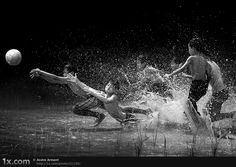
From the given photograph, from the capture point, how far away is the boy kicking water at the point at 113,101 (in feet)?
19.3

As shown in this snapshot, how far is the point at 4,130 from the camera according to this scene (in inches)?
231

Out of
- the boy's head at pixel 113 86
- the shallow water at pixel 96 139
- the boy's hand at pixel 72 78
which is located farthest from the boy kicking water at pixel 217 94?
the boy's hand at pixel 72 78

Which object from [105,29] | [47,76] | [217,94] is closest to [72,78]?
[47,76]

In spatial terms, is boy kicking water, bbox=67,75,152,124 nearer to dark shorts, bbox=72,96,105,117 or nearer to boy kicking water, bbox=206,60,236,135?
dark shorts, bbox=72,96,105,117

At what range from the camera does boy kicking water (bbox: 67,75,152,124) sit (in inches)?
232

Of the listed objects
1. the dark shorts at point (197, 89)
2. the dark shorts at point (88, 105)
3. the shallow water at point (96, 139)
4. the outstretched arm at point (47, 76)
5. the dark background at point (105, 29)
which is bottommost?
the shallow water at point (96, 139)

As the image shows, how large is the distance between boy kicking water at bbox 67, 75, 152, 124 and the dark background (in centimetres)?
429

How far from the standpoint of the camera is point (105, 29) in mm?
10758

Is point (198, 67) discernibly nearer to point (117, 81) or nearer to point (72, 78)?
point (117, 81)

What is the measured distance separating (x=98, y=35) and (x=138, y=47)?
0.99 metres

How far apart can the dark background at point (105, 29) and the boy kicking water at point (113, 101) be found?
429cm

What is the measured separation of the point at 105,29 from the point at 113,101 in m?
5.12

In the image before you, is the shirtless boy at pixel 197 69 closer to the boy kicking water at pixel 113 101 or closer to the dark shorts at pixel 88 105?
the boy kicking water at pixel 113 101

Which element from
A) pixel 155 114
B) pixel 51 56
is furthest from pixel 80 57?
pixel 155 114
